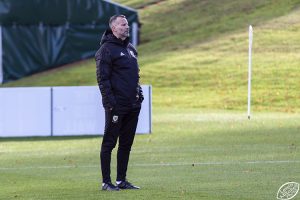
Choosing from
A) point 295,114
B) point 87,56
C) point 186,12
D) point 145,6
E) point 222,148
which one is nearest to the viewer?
point 222,148

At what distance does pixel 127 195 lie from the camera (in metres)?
12.9

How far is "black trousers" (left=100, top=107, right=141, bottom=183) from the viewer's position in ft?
43.4

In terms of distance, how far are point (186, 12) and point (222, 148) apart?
37.5 metres

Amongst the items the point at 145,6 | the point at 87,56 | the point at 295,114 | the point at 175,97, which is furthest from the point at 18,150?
the point at 145,6

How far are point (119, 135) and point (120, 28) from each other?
1.39m

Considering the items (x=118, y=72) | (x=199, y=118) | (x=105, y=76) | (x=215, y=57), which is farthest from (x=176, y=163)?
(x=215, y=57)

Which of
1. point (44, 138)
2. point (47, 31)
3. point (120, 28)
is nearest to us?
point (120, 28)

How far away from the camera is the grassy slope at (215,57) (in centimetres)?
3841

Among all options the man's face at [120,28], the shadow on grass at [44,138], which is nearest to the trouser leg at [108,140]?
Result: the man's face at [120,28]

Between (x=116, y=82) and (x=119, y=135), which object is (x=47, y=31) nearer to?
(x=119, y=135)

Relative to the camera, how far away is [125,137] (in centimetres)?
1353

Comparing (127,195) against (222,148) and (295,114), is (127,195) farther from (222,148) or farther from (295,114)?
(295,114)

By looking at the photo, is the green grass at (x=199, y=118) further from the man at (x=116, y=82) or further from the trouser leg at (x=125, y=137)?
the man at (x=116, y=82)

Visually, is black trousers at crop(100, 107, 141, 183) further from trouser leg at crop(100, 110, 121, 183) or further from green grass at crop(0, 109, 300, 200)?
green grass at crop(0, 109, 300, 200)
